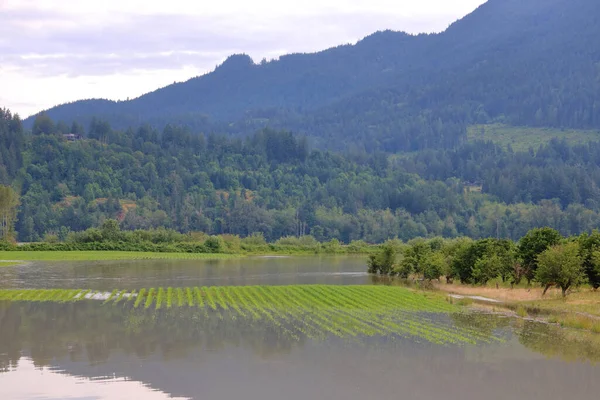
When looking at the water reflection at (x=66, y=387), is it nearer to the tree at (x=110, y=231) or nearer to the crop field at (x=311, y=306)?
the crop field at (x=311, y=306)

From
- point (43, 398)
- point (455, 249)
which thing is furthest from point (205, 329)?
point (455, 249)

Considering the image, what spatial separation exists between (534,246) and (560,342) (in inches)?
1387

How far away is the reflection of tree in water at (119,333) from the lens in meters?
43.1

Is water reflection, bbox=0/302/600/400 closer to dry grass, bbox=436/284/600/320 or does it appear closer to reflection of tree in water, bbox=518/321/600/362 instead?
reflection of tree in water, bbox=518/321/600/362

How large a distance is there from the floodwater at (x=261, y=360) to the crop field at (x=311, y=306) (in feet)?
3.72

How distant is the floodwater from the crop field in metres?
1.13

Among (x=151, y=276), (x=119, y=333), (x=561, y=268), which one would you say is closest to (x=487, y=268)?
(x=561, y=268)

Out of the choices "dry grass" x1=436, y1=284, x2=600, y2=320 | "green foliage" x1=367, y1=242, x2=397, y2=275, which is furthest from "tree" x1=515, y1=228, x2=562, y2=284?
"green foliage" x1=367, y1=242, x2=397, y2=275

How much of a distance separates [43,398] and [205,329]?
1829cm

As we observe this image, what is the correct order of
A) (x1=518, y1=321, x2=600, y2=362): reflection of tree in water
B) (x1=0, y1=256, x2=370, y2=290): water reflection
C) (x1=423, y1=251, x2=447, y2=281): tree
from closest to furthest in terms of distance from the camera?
(x1=518, y1=321, x2=600, y2=362): reflection of tree in water, (x1=0, y1=256, x2=370, y2=290): water reflection, (x1=423, y1=251, x2=447, y2=281): tree

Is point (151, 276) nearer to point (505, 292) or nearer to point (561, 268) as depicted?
point (505, 292)

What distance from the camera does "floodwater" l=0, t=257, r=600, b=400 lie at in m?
34.6

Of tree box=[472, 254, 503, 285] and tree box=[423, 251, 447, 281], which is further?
tree box=[423, 251, 447, 281]

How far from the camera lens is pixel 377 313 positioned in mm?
59219
